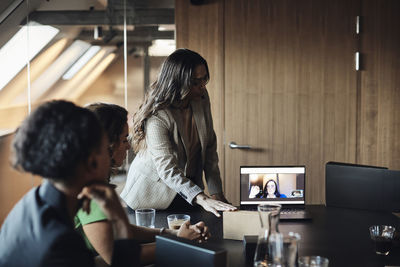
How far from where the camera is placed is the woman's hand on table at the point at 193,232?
1963 mm

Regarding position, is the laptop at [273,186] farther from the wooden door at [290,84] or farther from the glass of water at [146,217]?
the wooden door at [290,84]

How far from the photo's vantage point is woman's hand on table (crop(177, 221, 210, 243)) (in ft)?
6.44

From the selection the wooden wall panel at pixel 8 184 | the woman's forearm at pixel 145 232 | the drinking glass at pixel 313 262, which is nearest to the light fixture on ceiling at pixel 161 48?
the wooden wall panel at pixel 8 184

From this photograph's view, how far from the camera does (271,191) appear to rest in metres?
2.55

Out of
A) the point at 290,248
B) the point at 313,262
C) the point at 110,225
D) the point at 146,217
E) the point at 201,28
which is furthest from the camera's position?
the point at 201,28

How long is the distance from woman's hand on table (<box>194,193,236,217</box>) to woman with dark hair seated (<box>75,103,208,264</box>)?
383 mm

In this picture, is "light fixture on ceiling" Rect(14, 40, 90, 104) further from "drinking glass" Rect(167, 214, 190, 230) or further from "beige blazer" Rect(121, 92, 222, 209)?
"drinking glass" Rect(167, 214, 190, 230)

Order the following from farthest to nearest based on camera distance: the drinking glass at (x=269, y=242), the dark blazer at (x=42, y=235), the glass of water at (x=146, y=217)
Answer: the glass of water at (x=146, y=217) → the drinking glass at (x=269, y=242) → the dark blazer at (x=42, y=235)

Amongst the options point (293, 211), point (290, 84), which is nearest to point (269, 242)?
point (293, 211)

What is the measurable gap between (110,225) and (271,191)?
42.2 inches

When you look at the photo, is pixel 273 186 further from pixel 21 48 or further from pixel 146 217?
pixel 21 48

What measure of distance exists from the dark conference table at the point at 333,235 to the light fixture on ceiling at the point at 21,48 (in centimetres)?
235

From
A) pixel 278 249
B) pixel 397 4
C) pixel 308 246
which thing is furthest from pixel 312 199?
pixel 278 249

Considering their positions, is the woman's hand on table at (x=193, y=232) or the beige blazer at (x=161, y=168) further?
the beige blazer at (x=161, y=168)
